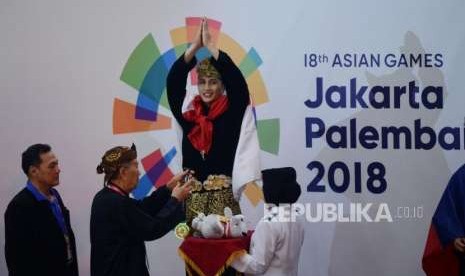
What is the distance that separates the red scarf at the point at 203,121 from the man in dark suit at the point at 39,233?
2.61ft

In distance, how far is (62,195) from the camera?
3.70m

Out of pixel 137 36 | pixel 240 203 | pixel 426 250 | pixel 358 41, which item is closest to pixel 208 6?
pixel 137 36

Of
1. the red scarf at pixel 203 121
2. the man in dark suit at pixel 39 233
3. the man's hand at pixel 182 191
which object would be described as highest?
the red scarf at pixel 203 121

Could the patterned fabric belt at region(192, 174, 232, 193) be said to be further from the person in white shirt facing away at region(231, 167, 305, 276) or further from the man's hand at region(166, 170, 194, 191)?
the person in white shirt facing away at region(231, 167, 305, 276)

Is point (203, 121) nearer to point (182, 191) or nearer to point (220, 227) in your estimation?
point (182, 191)

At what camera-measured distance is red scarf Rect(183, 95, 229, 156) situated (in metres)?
3.43

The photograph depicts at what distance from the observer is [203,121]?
11.3 feet

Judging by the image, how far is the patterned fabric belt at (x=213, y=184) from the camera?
3.38 m

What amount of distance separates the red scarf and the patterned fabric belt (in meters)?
0.15

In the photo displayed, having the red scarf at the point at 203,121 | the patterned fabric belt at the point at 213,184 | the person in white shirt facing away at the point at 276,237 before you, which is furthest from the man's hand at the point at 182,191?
the person in white shirt facing away at the point at 276,237

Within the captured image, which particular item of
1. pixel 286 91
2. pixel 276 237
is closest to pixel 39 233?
pixel 276 237

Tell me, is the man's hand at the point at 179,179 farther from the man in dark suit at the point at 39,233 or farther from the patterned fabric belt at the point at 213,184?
the man in dark suit at the point at 39,233

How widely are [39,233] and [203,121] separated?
1.02 metres

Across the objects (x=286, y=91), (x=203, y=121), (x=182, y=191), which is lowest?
(x=182, y=191)
